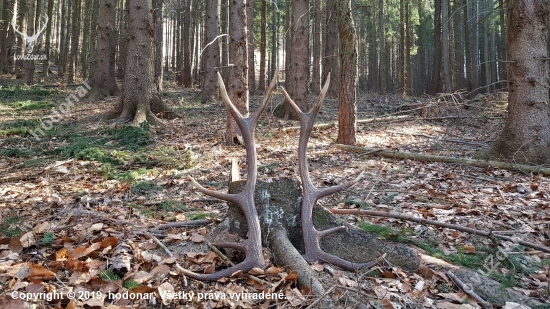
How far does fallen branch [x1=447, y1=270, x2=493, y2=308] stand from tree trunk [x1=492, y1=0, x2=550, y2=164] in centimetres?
449

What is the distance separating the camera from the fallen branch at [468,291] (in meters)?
2.79

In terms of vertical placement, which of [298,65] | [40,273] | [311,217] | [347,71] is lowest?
[40,273]

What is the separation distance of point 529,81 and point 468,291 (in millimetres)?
5072

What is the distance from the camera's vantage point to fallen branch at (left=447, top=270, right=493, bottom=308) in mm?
2789

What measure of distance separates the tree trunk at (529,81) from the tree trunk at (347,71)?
8.77 ft

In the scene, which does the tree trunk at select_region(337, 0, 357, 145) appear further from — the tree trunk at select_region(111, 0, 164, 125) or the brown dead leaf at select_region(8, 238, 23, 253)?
the brown dead leaf at select_region(8, 238, 23, 253)

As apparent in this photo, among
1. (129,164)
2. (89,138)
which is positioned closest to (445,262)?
(129,164)

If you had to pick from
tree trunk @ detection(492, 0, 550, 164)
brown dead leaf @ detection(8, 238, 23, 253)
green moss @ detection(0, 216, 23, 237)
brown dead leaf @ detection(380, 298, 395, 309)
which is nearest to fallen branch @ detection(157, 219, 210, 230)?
brown dead leaf @ detection(8, 238, 23, 253)

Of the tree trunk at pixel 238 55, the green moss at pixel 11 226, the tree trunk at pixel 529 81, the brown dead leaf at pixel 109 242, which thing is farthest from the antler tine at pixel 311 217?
the tree trunk at pixel 529 81

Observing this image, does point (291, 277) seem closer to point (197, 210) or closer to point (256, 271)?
point (256, 271)

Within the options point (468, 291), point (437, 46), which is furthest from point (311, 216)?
point (437, 46)

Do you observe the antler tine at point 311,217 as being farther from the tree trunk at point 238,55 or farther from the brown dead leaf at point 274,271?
the tree trunk at point 238,55

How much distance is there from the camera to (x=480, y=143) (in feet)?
28.3

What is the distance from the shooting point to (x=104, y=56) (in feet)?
Result: 47.1
